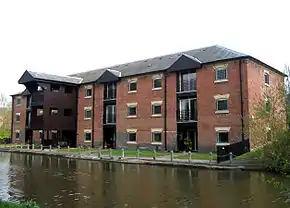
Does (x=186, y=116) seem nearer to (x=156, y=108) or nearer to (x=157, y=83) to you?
(x=156, y=108)

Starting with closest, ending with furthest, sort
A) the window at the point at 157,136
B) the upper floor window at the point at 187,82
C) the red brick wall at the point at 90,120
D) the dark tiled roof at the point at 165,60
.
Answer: the dark tiled roof at the point at 165,60, the upper floor window at the point at 187,82, the window at the point at 157,136, the red brick wall at the point at 90,120

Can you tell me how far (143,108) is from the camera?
3122cm

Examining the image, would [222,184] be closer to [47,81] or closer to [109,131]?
[109,131]

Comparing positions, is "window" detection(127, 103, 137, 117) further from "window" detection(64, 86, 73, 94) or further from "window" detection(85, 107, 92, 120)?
"window" detection(64, 86, 73, 94)

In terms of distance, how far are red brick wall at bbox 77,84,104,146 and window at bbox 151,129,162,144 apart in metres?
8.04

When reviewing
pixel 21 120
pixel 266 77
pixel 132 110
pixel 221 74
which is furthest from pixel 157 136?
pixel 21 120

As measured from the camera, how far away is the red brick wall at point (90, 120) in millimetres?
35606

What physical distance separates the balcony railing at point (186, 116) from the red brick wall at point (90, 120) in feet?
36.6

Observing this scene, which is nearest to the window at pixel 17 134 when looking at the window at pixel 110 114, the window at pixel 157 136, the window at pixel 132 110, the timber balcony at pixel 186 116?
the window at pixel 110 114

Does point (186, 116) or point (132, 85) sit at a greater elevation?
point (132, 85)

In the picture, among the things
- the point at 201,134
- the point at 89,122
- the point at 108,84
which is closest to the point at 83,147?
the point at 89,122

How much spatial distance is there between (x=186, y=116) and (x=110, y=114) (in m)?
10.7

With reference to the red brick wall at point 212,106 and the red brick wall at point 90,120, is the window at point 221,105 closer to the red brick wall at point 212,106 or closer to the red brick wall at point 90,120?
the red brick wall at point 212,106

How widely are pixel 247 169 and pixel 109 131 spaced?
69.8 ft
